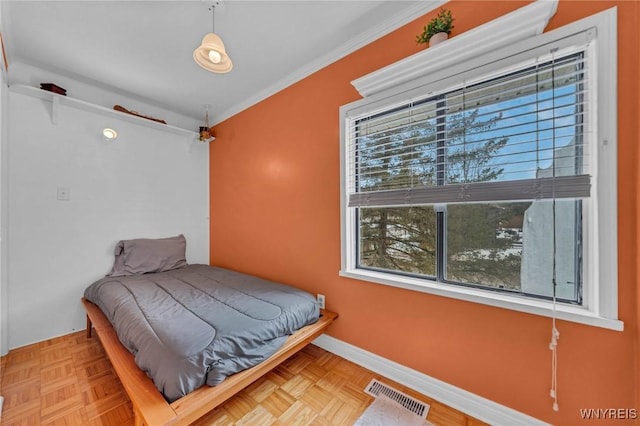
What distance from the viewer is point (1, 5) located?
1.46 m

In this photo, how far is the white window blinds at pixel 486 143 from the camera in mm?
1109

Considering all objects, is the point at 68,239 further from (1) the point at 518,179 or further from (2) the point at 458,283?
(1) the point at 518,179

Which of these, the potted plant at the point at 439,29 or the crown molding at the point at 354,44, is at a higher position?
the crown molding at the point at 354,44

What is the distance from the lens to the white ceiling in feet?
4.96

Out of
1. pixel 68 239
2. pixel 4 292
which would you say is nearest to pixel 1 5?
pixel 68 239

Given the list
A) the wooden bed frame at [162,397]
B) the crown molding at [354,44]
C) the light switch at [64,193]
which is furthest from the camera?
the light switch at [64,193]

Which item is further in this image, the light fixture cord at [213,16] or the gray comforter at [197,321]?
the light fixture cord at [213,16]

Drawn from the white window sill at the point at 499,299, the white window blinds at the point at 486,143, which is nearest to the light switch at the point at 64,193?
the white window blinds at the point at 486,143

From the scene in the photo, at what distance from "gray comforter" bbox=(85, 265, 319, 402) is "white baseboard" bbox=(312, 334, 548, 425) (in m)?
0.41

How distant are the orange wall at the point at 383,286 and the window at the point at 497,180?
81 millimetres

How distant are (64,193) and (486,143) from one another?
3.44 m

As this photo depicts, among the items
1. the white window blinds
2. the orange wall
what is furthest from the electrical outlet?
the white window blinds

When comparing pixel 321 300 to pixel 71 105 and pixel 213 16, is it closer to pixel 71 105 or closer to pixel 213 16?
pixel 213 16

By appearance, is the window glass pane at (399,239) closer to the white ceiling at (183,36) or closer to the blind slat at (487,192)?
the blind slat at (487,192)
